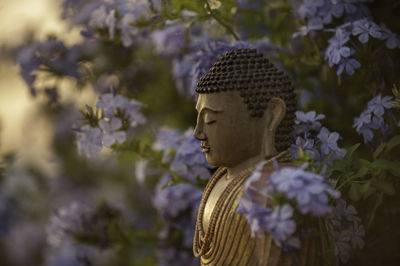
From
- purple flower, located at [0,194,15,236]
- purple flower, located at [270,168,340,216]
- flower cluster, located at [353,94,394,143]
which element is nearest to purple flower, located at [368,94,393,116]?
flower cluster, located at [353,94,394,143]

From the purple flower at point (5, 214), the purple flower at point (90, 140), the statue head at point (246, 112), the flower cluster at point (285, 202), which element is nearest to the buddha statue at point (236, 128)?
the statue head at point (246, 112)

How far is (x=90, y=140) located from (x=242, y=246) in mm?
775

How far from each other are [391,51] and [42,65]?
1.80 meters

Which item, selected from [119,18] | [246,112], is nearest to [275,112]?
[246,112]

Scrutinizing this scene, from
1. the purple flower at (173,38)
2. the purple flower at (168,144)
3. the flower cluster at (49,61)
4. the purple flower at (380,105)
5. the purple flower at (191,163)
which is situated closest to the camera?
the purple flower at (380,105)

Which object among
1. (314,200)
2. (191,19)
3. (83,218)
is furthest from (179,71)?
(314,200)

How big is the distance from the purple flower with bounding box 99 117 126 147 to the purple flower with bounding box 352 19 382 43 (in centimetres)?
94

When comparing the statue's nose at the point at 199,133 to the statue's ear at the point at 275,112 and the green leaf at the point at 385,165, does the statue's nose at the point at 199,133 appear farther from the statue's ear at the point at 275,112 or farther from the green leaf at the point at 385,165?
the green leaf at the point at 385,165

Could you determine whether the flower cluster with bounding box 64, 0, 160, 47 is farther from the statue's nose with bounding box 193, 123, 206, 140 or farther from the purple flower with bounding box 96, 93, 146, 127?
the statue's nose with bounding box 193, 123, 206, 140

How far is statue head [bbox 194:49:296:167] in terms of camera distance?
1.45m

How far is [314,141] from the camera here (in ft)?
5.44

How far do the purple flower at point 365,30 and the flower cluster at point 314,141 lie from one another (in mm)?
346

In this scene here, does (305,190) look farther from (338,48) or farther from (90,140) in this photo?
(90,140)

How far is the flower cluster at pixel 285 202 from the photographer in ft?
3.81
